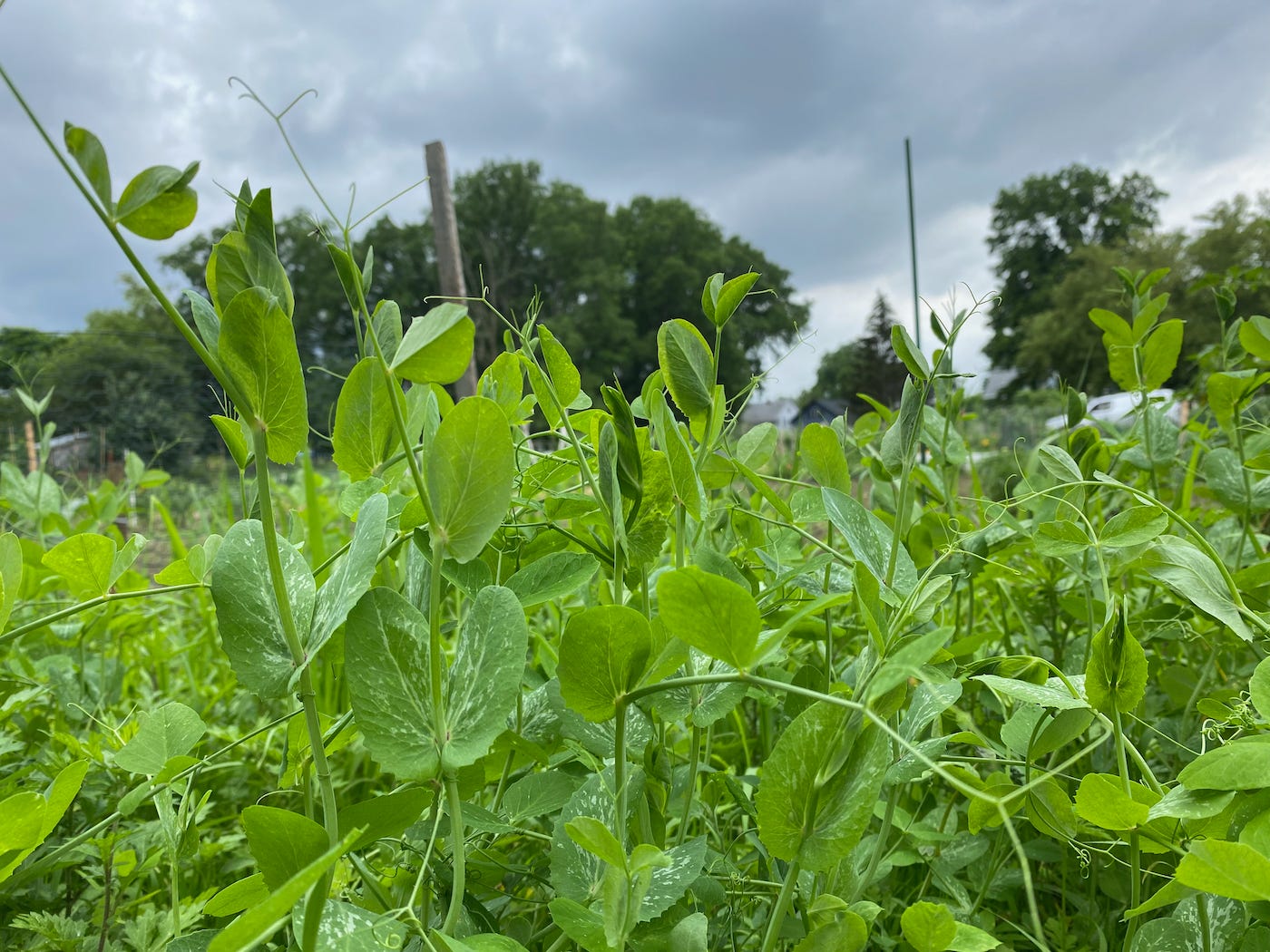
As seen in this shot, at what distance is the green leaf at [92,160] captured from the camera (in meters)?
0.18

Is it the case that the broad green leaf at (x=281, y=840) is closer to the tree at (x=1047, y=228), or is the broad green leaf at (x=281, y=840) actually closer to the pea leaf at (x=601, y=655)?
the pea leaf at (x=601, y=655)

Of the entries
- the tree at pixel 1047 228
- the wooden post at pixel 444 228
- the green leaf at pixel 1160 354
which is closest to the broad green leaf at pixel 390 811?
the green leaf at pixel 1160 354

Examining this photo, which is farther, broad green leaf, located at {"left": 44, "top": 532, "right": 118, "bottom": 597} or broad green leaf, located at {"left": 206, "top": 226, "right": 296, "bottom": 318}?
broad green leaf, located at {"left": 44, "top": 532, "right": 118, "bottom": 597}

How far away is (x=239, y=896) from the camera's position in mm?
252

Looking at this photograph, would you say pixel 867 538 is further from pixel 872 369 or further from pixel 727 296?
pixel 872 369

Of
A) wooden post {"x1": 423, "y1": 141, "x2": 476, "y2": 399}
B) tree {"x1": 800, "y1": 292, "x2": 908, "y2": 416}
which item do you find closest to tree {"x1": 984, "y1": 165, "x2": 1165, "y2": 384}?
tree {"x1": 800, "y1": 292, "x2": 908, "y2": 416}

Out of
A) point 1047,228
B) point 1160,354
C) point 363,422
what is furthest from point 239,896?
point 1047,228

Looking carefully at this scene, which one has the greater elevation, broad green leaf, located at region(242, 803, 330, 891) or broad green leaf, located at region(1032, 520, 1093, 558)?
broad green leaf, located at region(1032, 520, 1093, 558)

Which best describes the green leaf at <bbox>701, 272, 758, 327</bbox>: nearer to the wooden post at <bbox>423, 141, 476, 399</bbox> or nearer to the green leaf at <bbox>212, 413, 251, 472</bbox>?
the green leaf at <bbox>212, 413, 251, 472</bbox>

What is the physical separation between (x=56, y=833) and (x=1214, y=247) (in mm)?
16547

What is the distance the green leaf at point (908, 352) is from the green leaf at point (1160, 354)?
13.6 inches

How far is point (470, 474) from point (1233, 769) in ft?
0.77

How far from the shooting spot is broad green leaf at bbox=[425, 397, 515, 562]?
20cm

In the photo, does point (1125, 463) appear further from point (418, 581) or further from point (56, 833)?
point (56, 833)
